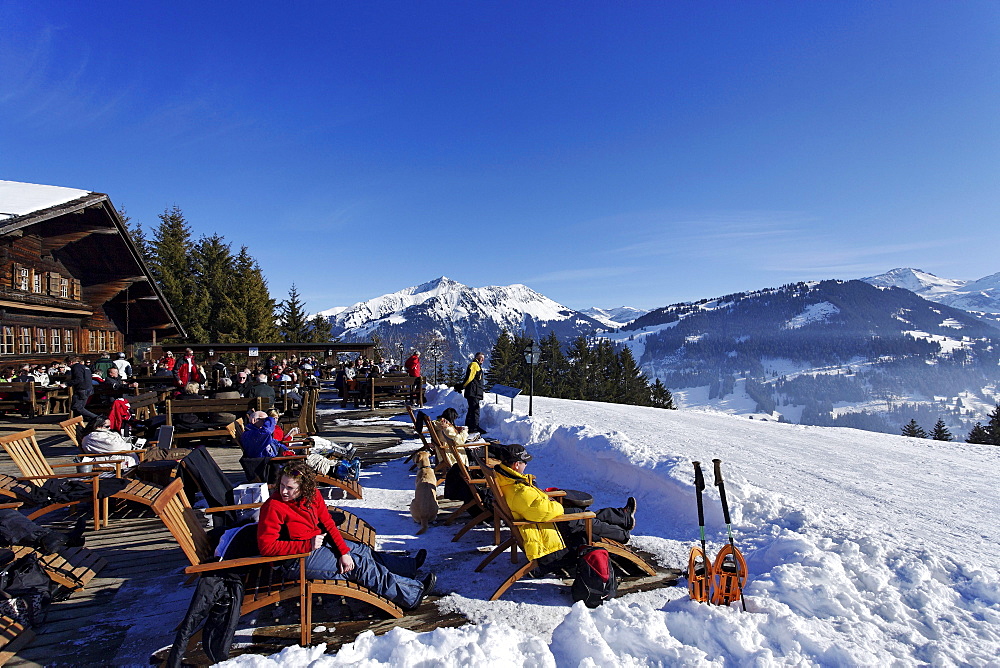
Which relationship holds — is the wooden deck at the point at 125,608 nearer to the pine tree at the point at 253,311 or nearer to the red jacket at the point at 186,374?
the red jacket at the point at 186,374

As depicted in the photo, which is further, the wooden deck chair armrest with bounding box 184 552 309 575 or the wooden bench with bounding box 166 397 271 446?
the wooden bench with bounding box 166 397 271 446

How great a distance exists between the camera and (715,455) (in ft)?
32.4

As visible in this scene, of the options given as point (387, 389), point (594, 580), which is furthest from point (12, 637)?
point (387, 389)

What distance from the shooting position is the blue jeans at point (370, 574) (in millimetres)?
3482

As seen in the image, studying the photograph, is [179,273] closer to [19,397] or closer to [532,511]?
[19,397]

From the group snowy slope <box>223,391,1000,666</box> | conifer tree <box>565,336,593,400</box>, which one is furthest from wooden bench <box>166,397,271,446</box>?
conifer tree <box>565,336,593,400</box>

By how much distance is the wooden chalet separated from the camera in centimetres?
1396

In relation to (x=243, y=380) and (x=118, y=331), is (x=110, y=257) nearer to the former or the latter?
(x=118, y=331)

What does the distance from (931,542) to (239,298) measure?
39.2 metres

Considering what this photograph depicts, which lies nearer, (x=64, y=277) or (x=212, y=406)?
(x=212, y=406)

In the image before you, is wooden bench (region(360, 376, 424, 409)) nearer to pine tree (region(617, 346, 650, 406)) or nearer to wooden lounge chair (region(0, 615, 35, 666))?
wooden lounge chair (region(0, 615, 35, 666))

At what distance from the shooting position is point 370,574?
3.60 m

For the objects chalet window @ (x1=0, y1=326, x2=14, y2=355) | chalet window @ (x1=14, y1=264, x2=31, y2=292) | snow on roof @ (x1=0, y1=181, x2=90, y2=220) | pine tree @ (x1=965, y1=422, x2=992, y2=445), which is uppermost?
snow on roof @ (x1=0, y1=181, x2=90, y2=220)

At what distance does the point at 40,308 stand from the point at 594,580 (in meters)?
18.4
